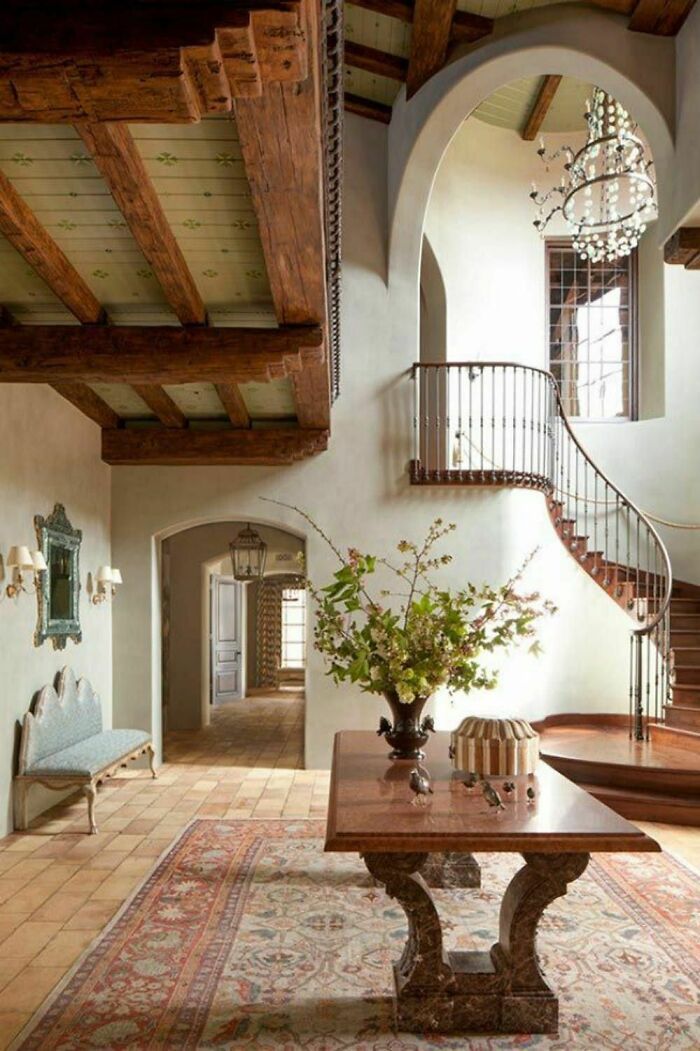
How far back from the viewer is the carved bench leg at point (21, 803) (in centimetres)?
633

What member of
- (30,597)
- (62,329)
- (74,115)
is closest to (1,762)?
(30,597)

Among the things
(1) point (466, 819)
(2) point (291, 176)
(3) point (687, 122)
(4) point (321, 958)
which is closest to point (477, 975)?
(1) point (466, 819)

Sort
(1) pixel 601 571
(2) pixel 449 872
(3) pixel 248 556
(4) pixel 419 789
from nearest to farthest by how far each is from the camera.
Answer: (4) pixel 419 789 → (2) pixel 449 872 → (1) pixel 601 571 → (3) pixel 248 556

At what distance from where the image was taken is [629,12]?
638 cm

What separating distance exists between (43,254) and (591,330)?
871 cm

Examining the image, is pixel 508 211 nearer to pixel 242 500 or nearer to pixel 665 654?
pixel 242 500

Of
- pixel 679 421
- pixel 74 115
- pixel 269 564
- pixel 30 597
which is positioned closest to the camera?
pixel 74 115

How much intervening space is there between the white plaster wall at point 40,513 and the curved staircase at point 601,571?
119 inches

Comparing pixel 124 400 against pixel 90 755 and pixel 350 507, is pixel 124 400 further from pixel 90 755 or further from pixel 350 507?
pixel 90 755

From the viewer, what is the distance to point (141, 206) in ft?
12.6

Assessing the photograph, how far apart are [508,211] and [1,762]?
8.34 m

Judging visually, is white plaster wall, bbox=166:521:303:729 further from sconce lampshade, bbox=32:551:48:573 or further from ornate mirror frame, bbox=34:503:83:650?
sconce lampshade, bbox=32:551:48:573

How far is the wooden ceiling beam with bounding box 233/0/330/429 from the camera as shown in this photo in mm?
2828

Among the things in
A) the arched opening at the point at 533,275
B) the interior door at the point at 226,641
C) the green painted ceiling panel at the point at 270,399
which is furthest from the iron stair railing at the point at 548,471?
the interior door at the point at 226,641
